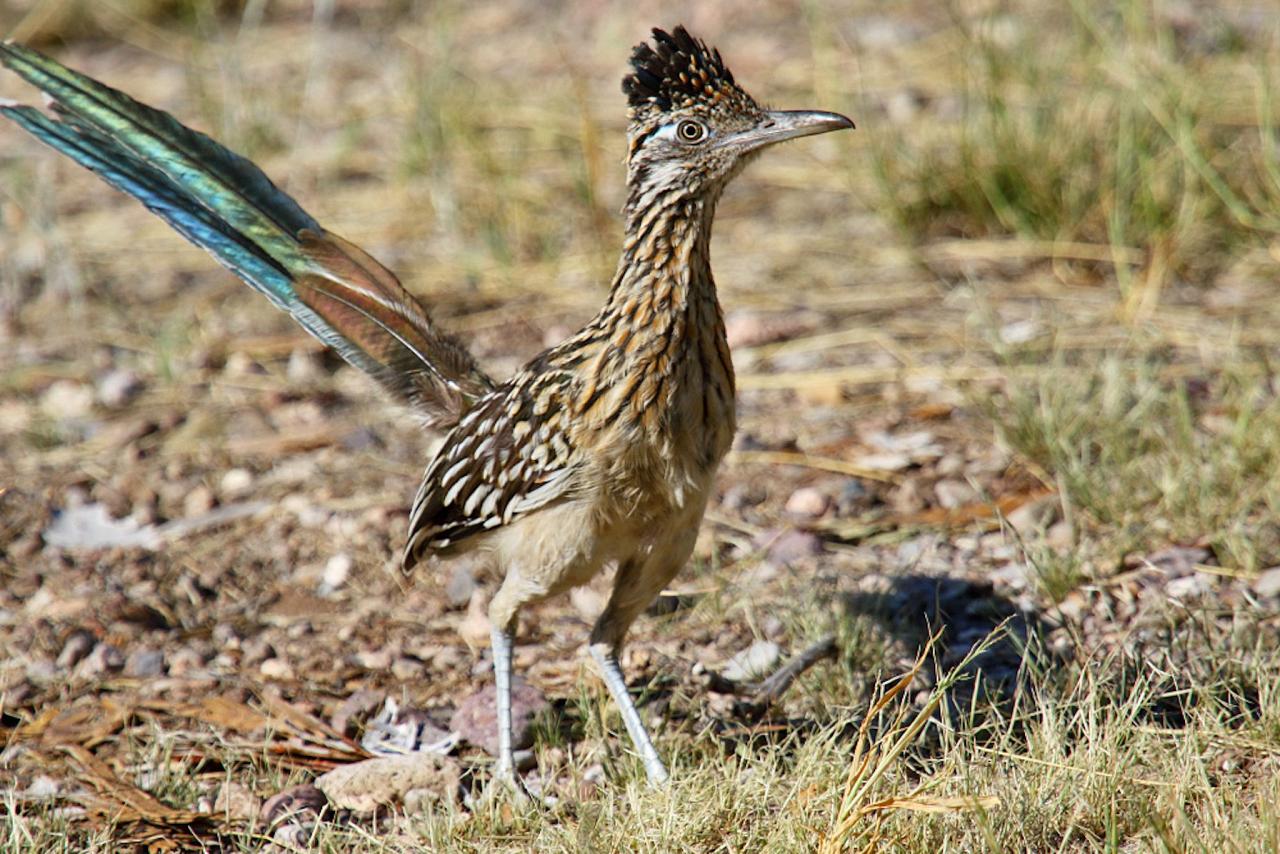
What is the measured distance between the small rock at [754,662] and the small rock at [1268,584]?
4.29 ft

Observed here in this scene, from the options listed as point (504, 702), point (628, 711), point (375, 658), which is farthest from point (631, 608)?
point (375, 658)

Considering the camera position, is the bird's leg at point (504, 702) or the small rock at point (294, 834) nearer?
the small rock at point (294, 834)

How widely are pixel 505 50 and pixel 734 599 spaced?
5686mm

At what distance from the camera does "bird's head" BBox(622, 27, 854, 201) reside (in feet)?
11.5

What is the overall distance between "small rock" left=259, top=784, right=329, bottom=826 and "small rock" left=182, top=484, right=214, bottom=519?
181cm

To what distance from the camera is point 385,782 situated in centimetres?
362

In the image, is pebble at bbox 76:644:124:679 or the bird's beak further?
pebble at bbox 76:644:124:679

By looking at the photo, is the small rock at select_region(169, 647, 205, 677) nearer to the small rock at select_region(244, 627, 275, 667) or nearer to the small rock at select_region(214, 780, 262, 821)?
the small rock at select_region(244, 627, 275, 667)

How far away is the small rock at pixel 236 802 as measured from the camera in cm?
357

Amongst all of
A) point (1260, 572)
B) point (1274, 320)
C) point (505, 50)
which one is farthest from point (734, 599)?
point (505, 50)

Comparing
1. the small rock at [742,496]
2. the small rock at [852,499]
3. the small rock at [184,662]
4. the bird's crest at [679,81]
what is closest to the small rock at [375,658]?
the small rock at [184,662]

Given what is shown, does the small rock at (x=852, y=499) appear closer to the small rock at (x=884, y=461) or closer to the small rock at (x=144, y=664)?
the small rock at (x=884, y=461)

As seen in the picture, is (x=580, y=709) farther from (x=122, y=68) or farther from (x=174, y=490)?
(x=122, y=68)

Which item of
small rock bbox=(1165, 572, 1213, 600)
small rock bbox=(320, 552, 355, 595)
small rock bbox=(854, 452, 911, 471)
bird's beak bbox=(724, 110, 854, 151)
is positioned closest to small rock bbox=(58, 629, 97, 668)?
small rock bbox=(320, 552, 355, 595)
